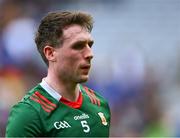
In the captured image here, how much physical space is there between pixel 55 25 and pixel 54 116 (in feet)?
1.73

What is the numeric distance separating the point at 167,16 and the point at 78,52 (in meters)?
5.80

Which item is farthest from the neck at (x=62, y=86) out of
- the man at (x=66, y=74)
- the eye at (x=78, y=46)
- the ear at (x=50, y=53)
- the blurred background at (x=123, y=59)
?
the blurred background at (x=123, y=59)

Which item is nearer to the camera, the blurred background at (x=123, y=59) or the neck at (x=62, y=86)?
the neck at (x=62, y=86)

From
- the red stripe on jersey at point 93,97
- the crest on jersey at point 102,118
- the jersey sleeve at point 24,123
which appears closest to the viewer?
the jersey sleeve at point 24,123

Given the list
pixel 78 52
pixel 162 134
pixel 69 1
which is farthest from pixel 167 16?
pixel 78 52

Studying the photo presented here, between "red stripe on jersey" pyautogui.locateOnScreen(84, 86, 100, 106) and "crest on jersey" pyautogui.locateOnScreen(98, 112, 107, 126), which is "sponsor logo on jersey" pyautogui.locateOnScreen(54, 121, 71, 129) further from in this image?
"red stripe on jersey" pyautogui.locateOnScreen(84, 86, 100, 106)

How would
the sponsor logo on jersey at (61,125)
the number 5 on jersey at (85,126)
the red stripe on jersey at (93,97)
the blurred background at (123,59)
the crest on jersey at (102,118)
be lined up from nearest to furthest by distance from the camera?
1. the sponsor logo on jersey at (61,125)
2. the number 5 on jersey at (85,126)
3. the crest on jersey at (102,118)
4. the red stripe on jersey at (93,97)
5. the blurred background at (123,59)

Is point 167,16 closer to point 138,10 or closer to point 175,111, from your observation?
point 138,10

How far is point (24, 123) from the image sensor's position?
3277 millimetres

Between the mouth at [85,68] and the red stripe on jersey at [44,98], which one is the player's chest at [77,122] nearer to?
the red stripe on jersey at [44,98]

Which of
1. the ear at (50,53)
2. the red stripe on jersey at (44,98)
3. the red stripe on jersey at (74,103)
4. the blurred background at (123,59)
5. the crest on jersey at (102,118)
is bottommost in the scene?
the blurred background at (123,59)

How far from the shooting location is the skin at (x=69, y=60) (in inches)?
140

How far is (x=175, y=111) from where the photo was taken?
26.1 ft

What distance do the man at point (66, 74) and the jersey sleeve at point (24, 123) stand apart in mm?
89
